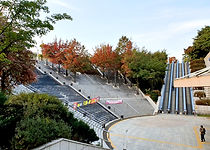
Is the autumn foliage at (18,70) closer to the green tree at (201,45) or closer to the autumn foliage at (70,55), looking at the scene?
the autumn foliage at (70,55)

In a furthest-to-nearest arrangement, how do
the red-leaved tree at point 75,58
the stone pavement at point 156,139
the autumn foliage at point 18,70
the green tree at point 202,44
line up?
the green tree at point 202,44 < the red-leaved tree at point 75,58 < the stone pavement at point 156,139 < the autumn foliage at point 18,70

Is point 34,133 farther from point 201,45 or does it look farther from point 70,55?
point 201,45

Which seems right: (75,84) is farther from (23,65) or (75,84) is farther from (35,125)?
(35,125)

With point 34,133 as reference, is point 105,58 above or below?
above

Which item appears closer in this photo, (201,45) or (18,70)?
(18,70)

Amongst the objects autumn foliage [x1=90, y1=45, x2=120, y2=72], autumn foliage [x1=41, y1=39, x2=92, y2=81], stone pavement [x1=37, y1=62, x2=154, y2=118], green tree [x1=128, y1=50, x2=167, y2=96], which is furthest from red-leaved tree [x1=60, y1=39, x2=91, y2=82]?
green tree [x1=128, y1=50, x2=167, y2=96]

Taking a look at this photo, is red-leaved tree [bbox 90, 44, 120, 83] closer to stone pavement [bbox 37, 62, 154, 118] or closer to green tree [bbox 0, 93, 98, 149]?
stone pavement [bbox 37, 62, 154, 118]

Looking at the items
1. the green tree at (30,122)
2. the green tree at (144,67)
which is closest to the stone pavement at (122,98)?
the green tree at (144,67)

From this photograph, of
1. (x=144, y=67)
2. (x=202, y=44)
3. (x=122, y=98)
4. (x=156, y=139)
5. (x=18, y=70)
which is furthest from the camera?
(x=202, y=44)

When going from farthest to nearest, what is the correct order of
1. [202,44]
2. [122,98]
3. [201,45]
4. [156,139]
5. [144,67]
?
1. [201,45]
2. [202,44]
3. [144,67]
4. [122,98]
5. [156,139]

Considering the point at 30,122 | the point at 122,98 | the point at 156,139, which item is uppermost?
the point at 30,122

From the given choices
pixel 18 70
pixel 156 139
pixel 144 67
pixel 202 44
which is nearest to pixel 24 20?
pixel 18 70

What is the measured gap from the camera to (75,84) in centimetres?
2670

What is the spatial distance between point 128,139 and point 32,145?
9.39m
